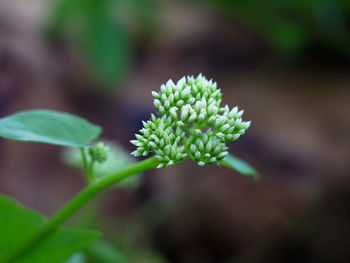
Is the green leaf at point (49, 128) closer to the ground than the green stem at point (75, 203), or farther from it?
farther from it

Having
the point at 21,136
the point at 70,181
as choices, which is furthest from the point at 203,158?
the point at 70,181

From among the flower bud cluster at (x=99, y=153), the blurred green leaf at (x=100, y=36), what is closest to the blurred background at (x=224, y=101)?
the blurred green leaf at (x=100, y=36)

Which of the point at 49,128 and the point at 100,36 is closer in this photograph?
the point at 49,128

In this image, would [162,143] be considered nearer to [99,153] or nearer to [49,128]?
[99,153]

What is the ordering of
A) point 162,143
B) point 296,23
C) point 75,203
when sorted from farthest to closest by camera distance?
point 296,23
point 75,203
point 162,143

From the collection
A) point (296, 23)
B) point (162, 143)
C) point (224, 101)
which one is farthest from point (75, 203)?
point (296, 23)

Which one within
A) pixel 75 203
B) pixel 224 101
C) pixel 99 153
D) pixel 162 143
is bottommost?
pixel 162 143

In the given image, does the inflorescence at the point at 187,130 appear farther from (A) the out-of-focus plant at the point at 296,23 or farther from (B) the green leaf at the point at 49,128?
(A) the out-of-focus plant at the point at 296,23

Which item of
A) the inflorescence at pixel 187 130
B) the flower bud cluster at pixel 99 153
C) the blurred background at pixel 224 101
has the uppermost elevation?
the blurred background at pixel 224 101
